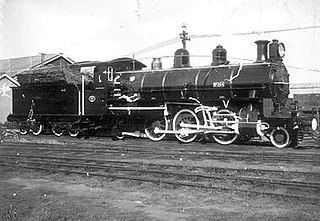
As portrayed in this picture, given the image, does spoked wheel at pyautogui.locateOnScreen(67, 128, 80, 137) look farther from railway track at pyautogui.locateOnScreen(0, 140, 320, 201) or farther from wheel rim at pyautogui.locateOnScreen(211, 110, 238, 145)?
wheel rim at pyautogui.locateOnScreen(211, 110, 238, 145)

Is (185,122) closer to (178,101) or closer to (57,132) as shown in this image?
(178,101)

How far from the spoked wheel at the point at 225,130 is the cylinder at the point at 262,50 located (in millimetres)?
2034

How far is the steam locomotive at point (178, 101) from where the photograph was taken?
12.0 meters

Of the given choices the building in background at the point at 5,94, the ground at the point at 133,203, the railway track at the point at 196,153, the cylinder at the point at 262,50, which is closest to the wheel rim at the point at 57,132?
the railway track at the point at 196,153

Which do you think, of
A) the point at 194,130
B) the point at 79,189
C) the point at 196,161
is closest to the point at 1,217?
the point at 79,189

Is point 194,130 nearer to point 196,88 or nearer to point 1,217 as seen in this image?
point 196,88

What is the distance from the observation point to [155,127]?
14.3 metres

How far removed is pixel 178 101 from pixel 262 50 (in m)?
3.22

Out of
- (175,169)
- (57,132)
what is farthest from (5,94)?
(175,169)

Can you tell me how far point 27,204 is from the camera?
5.28 metres

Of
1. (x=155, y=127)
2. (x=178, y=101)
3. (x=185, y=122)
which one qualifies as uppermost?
(x=178, y=101)

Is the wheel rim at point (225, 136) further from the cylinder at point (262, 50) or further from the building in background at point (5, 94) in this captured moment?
the building in background at point (5, 94)

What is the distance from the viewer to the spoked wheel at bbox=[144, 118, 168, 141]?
14.2 meters

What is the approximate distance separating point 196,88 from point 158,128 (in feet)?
7.26
